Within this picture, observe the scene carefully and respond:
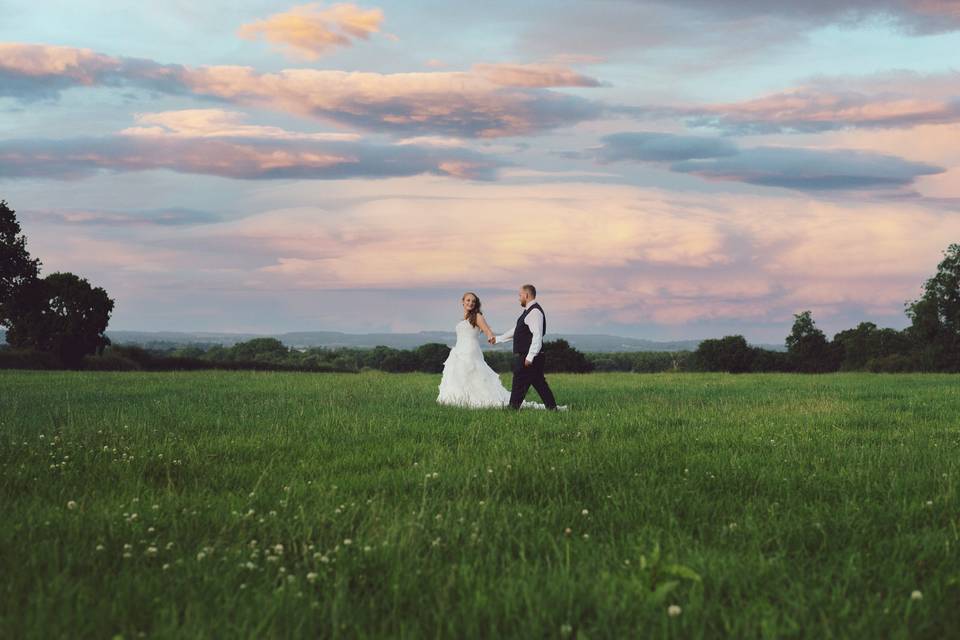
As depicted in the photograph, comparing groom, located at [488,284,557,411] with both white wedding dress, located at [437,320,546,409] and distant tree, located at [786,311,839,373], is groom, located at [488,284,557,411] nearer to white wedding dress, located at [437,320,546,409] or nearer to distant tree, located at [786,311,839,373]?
white wedding dress, located at [437,320,546,409]

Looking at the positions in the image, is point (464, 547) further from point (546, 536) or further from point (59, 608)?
point (59, 608)

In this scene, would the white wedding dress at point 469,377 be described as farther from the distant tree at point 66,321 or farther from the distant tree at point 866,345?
the distant tree at point 866,345

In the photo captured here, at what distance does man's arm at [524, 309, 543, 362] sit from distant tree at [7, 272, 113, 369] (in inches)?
2048

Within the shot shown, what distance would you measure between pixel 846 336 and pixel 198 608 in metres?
96.1

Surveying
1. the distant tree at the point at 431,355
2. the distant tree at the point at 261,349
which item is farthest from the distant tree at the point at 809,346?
the distant tree at the point at 261,349

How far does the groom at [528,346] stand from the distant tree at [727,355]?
66791mm

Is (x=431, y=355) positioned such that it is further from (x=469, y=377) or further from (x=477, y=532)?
(x=477, y=532)

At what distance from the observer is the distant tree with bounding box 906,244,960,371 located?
71.6 meters

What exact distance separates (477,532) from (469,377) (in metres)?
13.1

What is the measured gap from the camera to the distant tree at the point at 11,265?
5453 cm

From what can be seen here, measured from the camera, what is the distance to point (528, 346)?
57.7 ft

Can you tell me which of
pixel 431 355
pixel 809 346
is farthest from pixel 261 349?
pixel 809 346

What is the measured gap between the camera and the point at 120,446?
36.2ft

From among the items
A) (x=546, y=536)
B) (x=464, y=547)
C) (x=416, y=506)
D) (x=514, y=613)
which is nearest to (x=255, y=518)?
(x=416, y=506)
